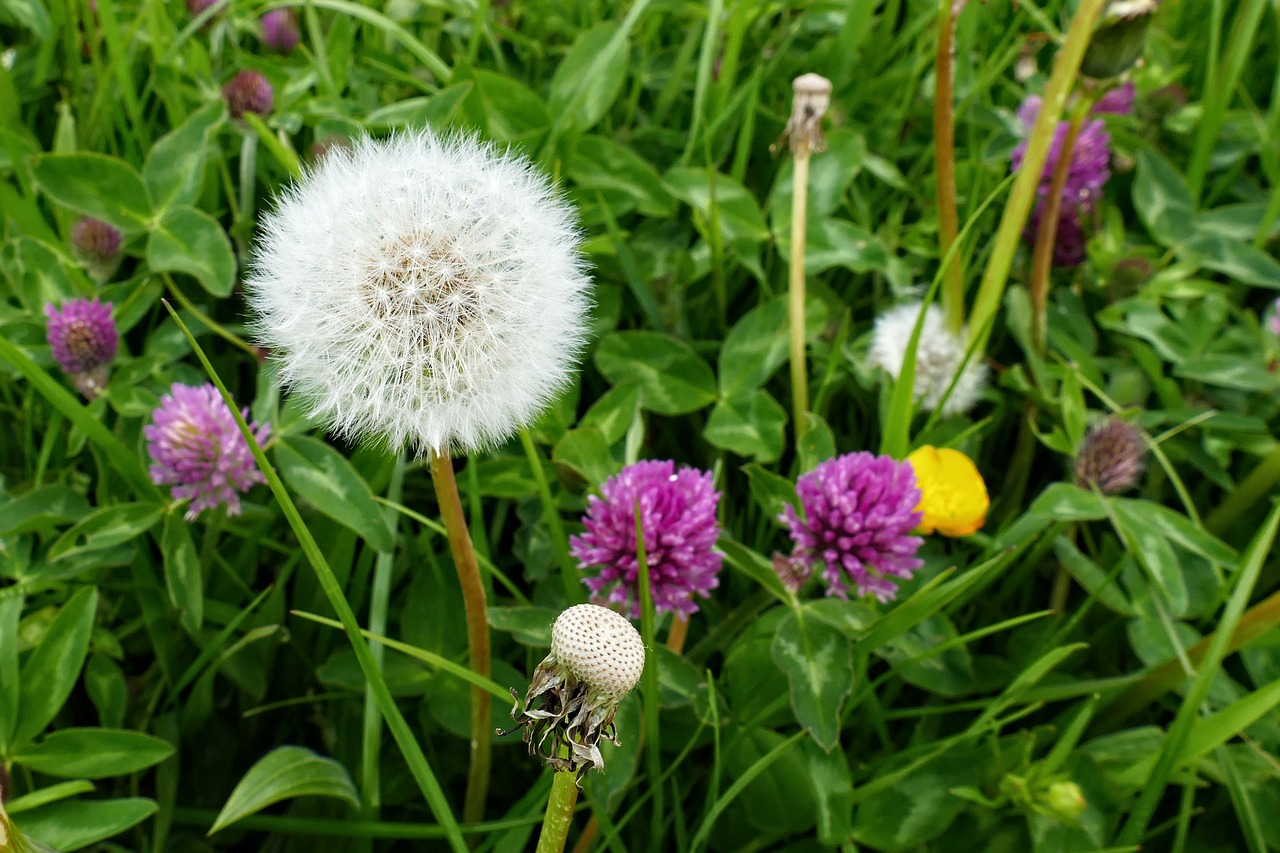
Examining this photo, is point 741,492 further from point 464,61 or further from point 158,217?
point 158,217

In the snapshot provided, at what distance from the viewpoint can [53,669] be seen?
1271mm

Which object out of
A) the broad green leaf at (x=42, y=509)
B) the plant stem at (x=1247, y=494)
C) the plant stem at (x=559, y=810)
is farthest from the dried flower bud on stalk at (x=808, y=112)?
the broad green leaf at (x=42, y=509)

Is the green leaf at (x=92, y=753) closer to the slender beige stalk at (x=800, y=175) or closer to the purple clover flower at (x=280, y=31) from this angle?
the slender beige stalk at (x=800, y=175)

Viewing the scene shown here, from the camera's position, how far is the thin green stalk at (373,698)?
1.28 metres

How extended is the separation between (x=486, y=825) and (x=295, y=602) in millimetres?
503

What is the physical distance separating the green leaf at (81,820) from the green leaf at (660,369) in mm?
942

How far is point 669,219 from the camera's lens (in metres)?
2.04

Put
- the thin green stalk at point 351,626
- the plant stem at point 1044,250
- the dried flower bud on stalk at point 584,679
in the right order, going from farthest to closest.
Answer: the plant stem at point 1044,250
the thin green stalk at point 351,626
the dried flower bud on stalk at point 584,679


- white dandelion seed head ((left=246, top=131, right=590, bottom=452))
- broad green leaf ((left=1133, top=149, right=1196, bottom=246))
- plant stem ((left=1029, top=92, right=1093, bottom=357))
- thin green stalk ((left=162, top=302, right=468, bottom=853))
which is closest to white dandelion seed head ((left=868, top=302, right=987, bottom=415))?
plant stem ((left=1029, top=92, right=1093, bottom=357))

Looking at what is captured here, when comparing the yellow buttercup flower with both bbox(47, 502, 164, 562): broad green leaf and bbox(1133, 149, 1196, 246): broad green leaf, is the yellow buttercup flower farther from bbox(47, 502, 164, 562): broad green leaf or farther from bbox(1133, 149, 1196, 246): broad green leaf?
bbox(47, 502, 164, 562): broad green leaf

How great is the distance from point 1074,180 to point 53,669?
6.70 feet

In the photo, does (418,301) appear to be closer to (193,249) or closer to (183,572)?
(183,572)

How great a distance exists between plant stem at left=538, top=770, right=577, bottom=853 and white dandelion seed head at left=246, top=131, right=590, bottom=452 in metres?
0.36

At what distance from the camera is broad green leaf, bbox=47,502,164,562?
4.40 ft
